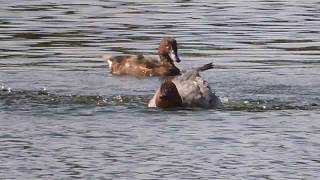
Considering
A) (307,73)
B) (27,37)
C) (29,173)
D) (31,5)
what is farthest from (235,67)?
(31,5)

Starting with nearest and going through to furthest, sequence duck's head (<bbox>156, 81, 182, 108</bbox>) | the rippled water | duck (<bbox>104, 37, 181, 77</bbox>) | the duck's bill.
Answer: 1. the rippled water
2. duck's head (<bbox>156, 81, 182, 108</bbox>)
3. duck (<bbox>104, 37, 181, 77</bbox>)
4. the duck's bill

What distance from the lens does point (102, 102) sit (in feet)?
50.9

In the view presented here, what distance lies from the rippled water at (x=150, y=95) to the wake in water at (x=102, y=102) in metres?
0.01

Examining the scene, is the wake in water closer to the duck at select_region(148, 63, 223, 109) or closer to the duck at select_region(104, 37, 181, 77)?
the duck at select_region(148, 63, 223, 109)

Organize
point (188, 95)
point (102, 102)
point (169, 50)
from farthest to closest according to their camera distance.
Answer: point (169, 50) → point (102, 102) → point (188, 95)

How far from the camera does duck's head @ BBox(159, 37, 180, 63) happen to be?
20.0 meters

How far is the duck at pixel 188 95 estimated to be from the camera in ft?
49.5

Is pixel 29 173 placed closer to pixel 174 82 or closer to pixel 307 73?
pixel 174 82

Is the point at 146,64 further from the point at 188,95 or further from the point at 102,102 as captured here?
the point at 188,95

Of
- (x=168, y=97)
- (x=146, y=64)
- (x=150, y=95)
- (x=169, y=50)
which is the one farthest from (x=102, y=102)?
(x=169, y=50)

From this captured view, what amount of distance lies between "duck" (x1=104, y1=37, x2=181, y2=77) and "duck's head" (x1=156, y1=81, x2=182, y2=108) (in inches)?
171

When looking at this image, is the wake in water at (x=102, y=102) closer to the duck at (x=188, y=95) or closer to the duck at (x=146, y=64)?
the duck at (x=188, y=95)

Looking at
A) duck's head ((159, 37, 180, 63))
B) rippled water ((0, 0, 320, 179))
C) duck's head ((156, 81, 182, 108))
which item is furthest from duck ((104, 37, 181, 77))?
duck's head ((156, 81, 182, 108))

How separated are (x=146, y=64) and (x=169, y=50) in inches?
16.8
